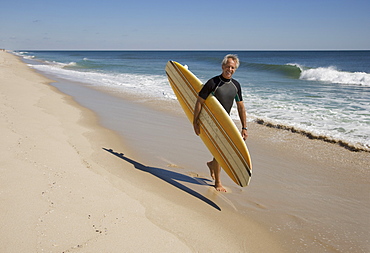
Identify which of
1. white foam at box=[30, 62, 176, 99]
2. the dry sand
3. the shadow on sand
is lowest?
the shadow on sand

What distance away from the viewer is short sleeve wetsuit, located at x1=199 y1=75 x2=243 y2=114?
3.30 m

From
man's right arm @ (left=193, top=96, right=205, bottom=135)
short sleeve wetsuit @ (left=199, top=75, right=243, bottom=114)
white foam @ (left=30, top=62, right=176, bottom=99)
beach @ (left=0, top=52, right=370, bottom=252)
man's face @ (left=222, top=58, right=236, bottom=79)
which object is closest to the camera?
beach @ (left=0, top=52, right=370, bottom=252)

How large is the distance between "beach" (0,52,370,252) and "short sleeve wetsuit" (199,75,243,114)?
106 cm

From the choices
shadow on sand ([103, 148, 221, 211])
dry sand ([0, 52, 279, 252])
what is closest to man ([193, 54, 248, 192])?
shadow on sand ([103, 148, 221, 211])

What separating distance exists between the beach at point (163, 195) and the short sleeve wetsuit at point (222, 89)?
1.06m

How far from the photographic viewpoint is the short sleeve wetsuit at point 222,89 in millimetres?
3299

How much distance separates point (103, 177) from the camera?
130 inches

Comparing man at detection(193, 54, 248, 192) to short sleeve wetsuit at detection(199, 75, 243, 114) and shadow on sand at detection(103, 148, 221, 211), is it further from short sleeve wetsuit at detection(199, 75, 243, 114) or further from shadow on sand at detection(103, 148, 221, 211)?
shadow on sand at detection(103, 148, 221, 211)

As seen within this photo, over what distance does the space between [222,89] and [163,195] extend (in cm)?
130

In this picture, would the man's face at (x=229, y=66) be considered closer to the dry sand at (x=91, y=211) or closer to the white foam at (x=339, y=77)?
the dry sand at (x=91, y=211)

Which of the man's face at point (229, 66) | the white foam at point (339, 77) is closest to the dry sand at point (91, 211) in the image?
the man's face at point (229, 66)

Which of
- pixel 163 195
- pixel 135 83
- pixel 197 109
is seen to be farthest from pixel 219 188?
pixel 135 83

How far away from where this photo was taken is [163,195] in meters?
3.15

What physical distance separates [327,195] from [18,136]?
405cm
